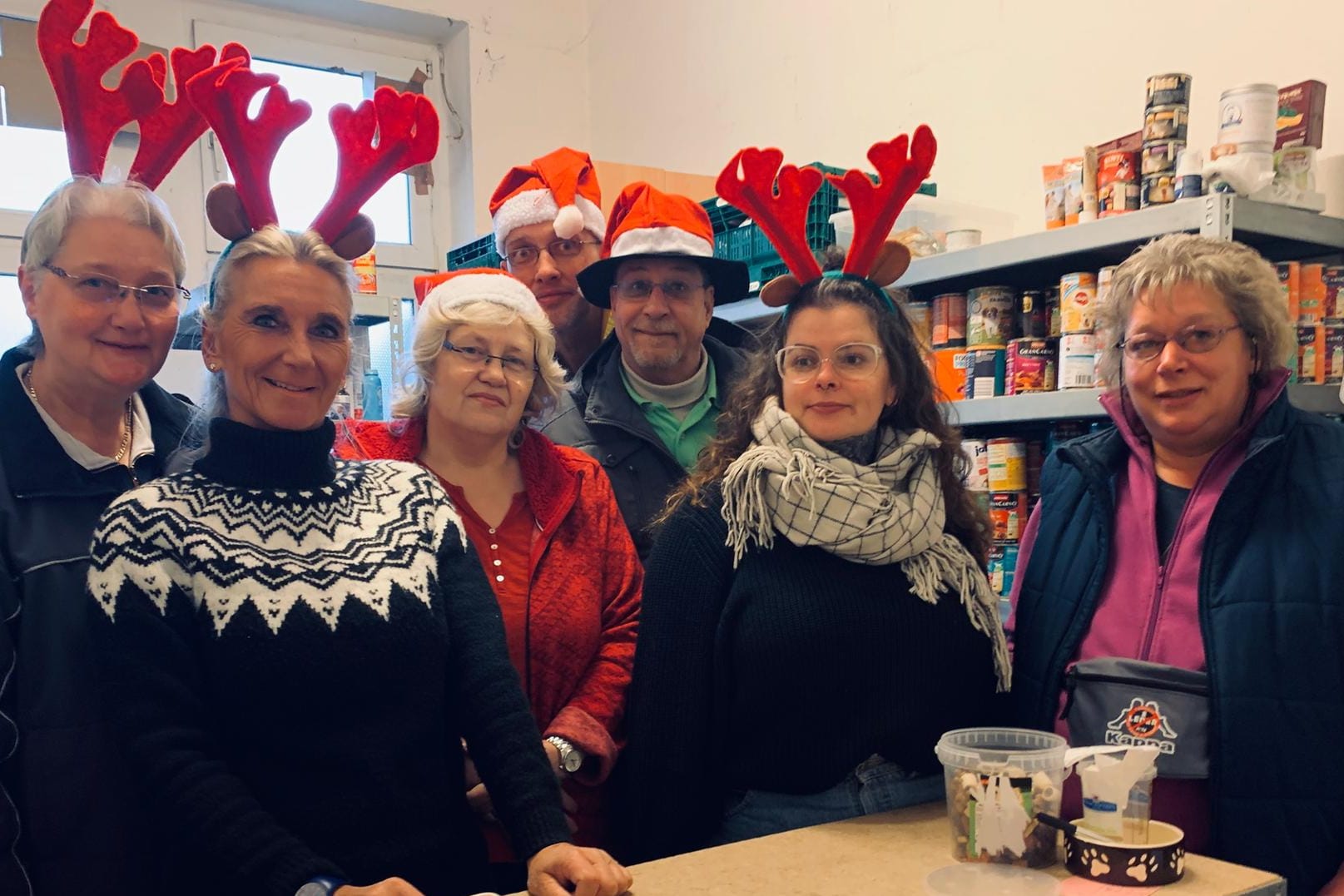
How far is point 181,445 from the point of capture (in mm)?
1674

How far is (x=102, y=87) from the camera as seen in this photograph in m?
1.58

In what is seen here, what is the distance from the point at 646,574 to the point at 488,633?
1.07 ft

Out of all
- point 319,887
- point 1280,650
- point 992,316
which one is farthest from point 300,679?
point 992,316

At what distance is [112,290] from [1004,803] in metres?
1.38

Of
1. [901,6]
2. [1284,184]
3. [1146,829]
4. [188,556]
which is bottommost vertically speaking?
[1146,829]

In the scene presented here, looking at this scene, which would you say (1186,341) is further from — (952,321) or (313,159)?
(313,159)

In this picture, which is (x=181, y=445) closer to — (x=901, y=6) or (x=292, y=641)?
(x=292, y=641)

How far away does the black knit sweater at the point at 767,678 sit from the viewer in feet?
5.41

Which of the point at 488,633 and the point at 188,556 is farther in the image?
the point at 488,633

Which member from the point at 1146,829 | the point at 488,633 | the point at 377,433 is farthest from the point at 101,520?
the point at 1146,829

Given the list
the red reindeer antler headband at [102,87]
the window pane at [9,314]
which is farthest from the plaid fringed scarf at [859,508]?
the window pane at [9,314]

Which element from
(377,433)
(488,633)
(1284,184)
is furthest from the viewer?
(1284,184)

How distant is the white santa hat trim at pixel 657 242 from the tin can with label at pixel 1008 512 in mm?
949

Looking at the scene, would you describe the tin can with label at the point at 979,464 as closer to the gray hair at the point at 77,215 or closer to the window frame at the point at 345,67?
the gray hair at the point at 77,215
